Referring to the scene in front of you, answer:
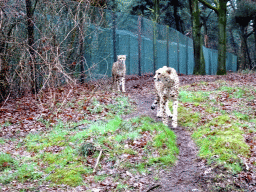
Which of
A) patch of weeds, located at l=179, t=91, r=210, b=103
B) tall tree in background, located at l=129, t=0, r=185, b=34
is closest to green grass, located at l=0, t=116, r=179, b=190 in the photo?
patch of weeds, located at l=179, t=91, r=210, b=103

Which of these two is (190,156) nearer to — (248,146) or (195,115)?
Answer: (248,146)

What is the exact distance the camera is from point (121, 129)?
651 cm

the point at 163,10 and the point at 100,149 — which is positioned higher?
the point at 163,10

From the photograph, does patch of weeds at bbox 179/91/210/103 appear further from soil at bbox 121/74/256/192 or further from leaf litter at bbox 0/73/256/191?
soil at bbox 121/74/256/192

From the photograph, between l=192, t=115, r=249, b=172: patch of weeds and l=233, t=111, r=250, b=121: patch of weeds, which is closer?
l=192, t=115, r=249, b=172: patch of weeds

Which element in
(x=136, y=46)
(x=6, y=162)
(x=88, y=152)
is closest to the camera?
(x=6, y=162)

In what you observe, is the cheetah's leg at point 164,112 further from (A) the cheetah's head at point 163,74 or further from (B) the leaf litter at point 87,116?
(B) the leaf litter at point 87,116

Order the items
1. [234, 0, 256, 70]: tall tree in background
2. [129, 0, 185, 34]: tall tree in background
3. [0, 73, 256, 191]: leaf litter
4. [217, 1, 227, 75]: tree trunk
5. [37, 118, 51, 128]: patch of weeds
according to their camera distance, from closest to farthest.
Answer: [0, 73, 256, 191]: leaf litter < [37, 118, 51, 128]: patch of weeds < [217, 1, 227, 75]: tree trunk < [129, 0, 185, 34]: tall tree in background < [234, 0, 256, 70]: tall tree in background

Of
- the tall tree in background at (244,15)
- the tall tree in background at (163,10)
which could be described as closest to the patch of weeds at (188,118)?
the tall tree in background at (163,10)

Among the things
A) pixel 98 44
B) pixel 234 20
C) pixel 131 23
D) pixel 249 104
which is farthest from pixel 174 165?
pixel 234 20

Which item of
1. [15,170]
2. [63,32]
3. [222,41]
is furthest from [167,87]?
[222,41]

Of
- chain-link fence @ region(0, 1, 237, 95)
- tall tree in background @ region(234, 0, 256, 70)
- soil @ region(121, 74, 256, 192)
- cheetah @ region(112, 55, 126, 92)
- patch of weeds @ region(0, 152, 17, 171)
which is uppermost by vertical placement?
tall tree in background @ region(234, 0, 256, 70)

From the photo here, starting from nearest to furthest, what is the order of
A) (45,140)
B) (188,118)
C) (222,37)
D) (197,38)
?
(45,140) → (188,118) → (222,37) → (197,38)

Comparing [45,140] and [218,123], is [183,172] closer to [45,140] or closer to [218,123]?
[218,123]
